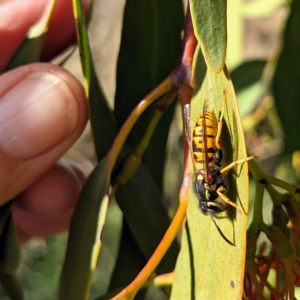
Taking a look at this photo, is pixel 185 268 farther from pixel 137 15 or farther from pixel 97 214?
pixel 137 15

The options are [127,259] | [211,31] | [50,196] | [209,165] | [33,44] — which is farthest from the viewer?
[50,196]

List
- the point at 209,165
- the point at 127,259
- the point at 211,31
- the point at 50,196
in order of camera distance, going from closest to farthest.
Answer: the point at 211,31 → the point at 209,165 → the point at 127,259 → the point at 50,196

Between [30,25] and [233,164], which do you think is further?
[30,25]

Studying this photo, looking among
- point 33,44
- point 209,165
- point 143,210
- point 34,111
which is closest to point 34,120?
point 34,111

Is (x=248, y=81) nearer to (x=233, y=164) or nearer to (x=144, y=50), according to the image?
(x=144, y=50)

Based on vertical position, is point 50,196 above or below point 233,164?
below

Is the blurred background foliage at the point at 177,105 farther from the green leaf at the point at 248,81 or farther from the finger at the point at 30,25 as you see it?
the finger at the point at 30,25

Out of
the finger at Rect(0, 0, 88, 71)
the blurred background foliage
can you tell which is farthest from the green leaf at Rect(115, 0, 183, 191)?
the finger at Rect(0, 0, 88, 71)
